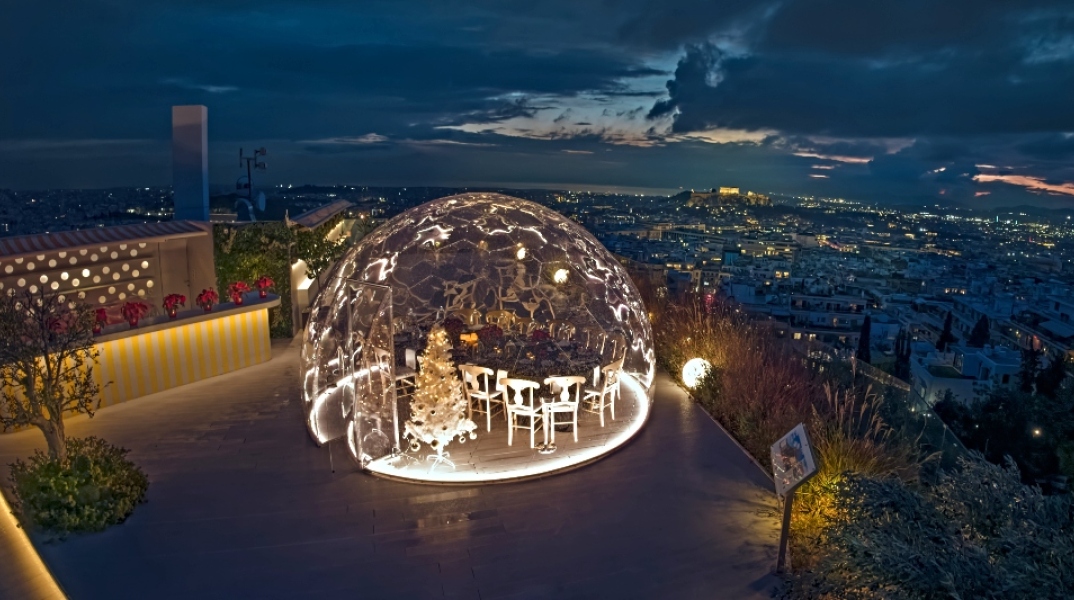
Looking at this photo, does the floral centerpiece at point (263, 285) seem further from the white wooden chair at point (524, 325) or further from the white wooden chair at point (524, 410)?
the white wooden chair at point (524, 410)

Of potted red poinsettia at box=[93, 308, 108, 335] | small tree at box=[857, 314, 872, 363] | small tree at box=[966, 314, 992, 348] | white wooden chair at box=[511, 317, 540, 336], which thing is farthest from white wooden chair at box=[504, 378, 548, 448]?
small tree at box=[966, 314, 992, 348]

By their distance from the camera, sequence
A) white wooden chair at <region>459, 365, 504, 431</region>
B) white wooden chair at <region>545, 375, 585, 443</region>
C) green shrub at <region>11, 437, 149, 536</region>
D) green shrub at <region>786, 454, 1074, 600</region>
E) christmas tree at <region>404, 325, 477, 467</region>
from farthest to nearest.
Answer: white wooden chair at <region>459, 365, 504, 431</region> → white wooden chair at <region>545, 375, 585, 443</region> → christmas tree at <region>404, 325, 477, 467</region> → green shrub at <region>11, 437, 149, 536</region> → green shrub at <region>786, 454, 1074, 600</region>

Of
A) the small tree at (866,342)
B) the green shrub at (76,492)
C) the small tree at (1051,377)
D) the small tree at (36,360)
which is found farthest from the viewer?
the small tree at (866,342)

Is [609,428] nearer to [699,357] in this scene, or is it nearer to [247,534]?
[699,357]

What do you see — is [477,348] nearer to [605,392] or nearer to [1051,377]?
[605,392]

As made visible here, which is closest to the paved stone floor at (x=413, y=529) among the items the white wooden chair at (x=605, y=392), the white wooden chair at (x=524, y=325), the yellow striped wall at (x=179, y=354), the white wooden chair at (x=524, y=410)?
the white wooden chair at (x=605, y=392)

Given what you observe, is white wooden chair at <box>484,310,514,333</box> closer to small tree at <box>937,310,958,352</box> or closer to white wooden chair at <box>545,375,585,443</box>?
white wooden chair at <box>545,375,585,443</box>

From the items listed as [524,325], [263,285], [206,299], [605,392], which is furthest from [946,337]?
[206,299]
